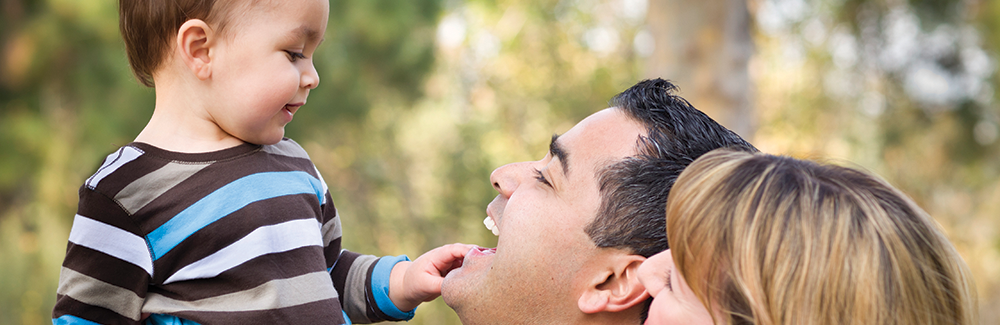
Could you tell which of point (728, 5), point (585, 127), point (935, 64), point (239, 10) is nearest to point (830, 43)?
point (935, 64)

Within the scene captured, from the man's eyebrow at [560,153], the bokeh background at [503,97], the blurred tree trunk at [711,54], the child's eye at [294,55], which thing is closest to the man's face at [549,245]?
the man's eyebrow at [560,153]

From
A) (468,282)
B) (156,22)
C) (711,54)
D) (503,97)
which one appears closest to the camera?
(156,22)

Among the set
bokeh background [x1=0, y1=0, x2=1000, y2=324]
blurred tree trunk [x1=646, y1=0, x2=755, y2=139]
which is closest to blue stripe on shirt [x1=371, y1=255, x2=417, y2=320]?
bokeh background [x1=0, y1=0, x2=1000, y2=324]

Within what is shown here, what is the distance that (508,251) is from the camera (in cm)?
154

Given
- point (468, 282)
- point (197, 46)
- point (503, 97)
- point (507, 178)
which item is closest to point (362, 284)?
point (468, 282)

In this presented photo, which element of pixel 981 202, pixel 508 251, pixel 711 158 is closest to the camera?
pixel 711 158

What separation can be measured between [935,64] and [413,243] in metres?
5.95

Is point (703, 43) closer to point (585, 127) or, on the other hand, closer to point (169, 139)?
point (585, 127)

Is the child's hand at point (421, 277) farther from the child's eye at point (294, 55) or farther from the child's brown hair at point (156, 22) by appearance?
the child's brown hair at point (156, 22)

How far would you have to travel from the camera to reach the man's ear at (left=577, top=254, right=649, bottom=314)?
145 centimetres

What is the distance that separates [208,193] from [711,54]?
143 inches

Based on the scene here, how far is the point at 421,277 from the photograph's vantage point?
63.6 inches

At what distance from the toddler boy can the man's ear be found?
1.69 ft

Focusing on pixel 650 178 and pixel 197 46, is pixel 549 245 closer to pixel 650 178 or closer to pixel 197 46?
pixel 650 178
